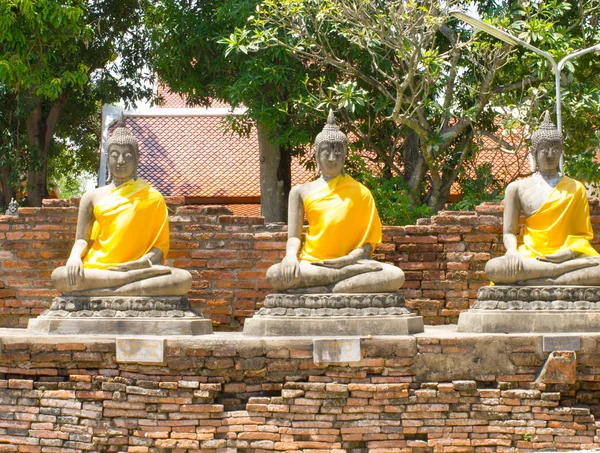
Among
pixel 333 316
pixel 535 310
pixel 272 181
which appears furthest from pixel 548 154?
pixel 272 181

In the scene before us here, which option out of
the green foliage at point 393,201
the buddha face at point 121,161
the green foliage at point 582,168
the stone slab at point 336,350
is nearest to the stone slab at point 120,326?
the stone slab at point 336,350

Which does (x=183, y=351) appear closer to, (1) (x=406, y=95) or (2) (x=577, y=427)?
(2) (x=577, y=427)

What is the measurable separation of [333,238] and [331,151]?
0.74 meters

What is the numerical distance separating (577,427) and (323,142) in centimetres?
303

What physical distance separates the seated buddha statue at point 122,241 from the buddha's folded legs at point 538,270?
8.28 ft

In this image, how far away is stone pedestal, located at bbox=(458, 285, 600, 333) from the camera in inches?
312

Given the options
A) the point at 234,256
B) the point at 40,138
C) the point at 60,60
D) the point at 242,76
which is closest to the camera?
the point at 234,256

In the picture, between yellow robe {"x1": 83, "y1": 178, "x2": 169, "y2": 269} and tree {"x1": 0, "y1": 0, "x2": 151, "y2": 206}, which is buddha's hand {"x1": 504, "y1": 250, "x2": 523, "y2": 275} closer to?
yellow robe {"x1": 83, "y1": 178, "x2": 169, "y2": 269}

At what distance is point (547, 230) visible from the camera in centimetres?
838

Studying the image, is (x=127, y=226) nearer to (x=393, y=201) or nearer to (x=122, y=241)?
(x=122, y=241)

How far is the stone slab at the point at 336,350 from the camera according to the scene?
25.0 ft

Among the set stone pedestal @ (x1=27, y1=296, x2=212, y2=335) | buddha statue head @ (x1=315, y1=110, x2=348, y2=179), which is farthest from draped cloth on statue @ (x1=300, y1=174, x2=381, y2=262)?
stone pedestal @ (x1=27, y1=296, x2=212, y2=335)

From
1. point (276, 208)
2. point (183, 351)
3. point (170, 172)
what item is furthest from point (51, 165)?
point (183, 351)

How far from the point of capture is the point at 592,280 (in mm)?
8172
